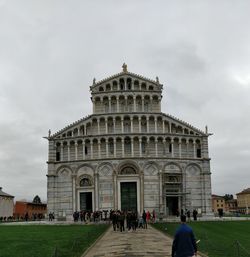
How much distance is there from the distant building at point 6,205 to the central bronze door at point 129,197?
36173 millimetres

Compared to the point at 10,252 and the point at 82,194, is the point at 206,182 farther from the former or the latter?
the point at 10,252

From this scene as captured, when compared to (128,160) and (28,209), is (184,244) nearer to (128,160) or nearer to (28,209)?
(128,160)

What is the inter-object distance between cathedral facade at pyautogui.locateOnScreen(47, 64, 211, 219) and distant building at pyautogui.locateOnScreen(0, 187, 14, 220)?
3055cm

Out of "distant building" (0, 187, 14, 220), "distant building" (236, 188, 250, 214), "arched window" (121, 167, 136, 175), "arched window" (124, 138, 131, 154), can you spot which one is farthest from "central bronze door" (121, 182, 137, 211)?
"distant building" (236, 188, 250, 214)

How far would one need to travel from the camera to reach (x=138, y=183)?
60.0 meters

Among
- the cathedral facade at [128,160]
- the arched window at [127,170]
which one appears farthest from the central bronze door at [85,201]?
the arched window at [127,170]

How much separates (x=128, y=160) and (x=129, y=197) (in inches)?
201

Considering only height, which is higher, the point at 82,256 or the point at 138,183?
the point at 138,183

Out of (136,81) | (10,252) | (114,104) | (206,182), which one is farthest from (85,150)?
(10,252)

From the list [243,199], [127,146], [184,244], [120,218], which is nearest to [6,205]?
[127,146]

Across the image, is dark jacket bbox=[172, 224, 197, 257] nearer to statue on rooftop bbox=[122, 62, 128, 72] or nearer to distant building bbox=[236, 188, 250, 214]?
statue on rooftop bbox=[122, 62, 128, 72]

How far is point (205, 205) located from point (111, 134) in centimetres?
1637

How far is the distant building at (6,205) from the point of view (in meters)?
87.6

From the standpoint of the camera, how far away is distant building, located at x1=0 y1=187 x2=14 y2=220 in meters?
87.6
